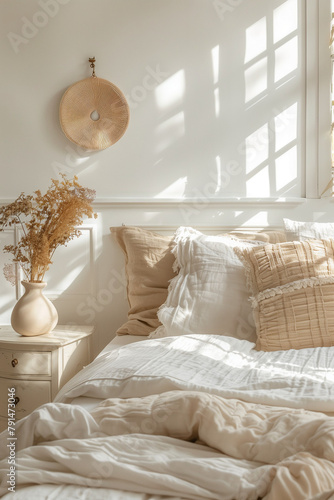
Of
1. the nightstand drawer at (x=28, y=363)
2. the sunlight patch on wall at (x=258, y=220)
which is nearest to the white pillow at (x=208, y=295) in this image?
the sunlight patch on wall at (x=258, y=220)

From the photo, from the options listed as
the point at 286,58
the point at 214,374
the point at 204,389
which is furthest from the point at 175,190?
the point at 204,389

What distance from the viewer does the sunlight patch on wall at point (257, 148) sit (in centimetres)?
304

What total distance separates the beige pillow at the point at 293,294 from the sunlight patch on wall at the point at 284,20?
4.24 feet

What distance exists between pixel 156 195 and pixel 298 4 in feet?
4.20

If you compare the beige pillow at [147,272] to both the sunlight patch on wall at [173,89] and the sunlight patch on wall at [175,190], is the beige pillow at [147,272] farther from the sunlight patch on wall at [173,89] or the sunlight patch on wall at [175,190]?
the sunlight patch on wall at [173,89]

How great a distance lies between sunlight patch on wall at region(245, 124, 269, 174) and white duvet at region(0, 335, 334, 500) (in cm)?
156

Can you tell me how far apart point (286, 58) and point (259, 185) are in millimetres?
701

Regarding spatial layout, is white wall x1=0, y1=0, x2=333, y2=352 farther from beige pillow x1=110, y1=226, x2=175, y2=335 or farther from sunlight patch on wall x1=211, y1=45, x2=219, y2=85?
beige pillow x1=110, y1=226, x2=175, y2=335

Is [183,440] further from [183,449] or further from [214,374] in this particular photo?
[214,374]

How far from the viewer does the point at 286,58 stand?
119 inches

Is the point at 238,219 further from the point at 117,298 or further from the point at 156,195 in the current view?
the point at 117,298

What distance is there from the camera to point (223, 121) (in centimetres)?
305

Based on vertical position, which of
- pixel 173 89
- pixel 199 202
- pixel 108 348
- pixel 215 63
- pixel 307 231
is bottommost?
pixel 108 348

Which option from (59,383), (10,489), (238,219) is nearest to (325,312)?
(238,219)
